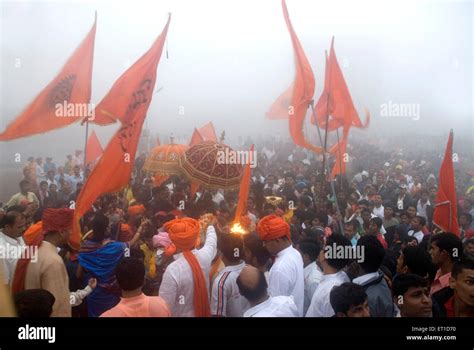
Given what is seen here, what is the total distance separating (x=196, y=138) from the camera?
346 cm

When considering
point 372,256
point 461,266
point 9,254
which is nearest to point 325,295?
point 372,256

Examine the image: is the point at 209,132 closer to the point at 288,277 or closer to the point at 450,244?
the point at 288,277

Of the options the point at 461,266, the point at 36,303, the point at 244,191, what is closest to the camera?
the point at 36,303

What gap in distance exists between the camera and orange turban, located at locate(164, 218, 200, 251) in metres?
3.36

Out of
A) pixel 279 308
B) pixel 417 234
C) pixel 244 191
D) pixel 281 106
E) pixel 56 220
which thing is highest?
pixel 281 106

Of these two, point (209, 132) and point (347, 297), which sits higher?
point (209, 132)

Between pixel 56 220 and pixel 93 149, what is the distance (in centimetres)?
50

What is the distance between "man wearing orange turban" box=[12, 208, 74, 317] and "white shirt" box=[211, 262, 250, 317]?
88cm

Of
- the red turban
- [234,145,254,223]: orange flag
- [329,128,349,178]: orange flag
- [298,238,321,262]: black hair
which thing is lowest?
[298,238,321,262]: black hair

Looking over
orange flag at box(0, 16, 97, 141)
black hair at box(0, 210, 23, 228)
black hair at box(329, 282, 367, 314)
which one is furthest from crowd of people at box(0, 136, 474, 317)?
black hair at box(329, 282, 367, 314)

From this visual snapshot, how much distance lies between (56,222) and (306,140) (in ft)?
5.42

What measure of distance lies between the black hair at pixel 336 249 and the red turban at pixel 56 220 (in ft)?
5.24

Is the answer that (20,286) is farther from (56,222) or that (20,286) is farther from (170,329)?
(170,329)

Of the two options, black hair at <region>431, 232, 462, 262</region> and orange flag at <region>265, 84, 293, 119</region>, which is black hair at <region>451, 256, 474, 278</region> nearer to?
black hair at <region>431, 232, 462, 262</region>
